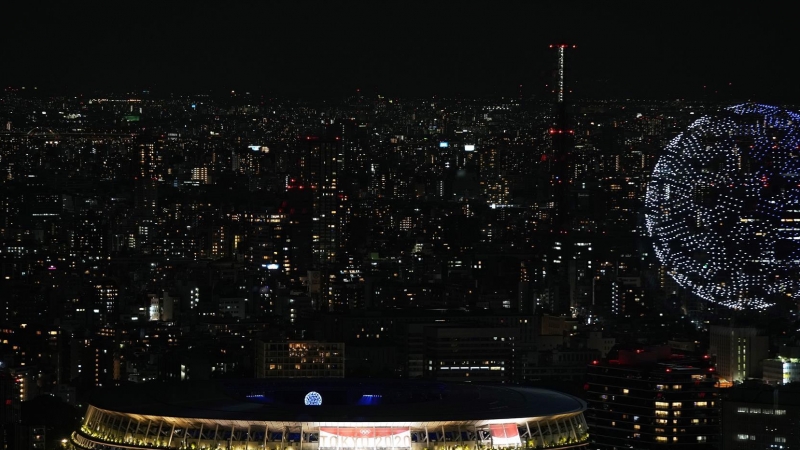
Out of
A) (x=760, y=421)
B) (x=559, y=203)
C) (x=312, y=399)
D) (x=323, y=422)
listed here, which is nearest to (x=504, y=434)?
(x=323, y=422)

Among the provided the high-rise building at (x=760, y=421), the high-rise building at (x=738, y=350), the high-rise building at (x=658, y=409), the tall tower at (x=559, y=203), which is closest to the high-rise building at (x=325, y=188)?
the tall tower at (x=559, y=203)

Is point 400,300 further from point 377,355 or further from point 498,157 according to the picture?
point 498,157

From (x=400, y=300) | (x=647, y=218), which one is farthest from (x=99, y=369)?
(x=647, y=218)

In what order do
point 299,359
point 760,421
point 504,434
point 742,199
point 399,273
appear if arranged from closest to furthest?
point 504,434 → point 760,421 → point 742,199 → point 299,359 → point 399,273

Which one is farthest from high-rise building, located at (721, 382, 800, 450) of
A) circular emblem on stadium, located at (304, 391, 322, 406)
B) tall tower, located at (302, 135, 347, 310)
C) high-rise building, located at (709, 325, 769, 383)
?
tall tower, located at (302, 135, 347, 310)

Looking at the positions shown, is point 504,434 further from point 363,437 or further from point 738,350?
point 738,350
